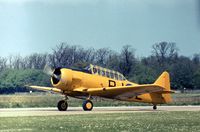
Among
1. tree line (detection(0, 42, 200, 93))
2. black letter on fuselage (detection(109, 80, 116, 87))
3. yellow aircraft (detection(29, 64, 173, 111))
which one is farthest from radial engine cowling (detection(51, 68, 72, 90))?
tree line (detection(0, 42, 200, 93))

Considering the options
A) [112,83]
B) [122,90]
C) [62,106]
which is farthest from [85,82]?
[122,90]

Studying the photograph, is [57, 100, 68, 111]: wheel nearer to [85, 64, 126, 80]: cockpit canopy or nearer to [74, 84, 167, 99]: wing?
[74, 84, 167, 99]: wing

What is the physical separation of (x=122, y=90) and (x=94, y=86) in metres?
1.58

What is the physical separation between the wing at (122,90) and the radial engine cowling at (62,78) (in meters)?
0.71

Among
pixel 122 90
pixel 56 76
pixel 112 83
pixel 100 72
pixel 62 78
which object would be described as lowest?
pixel 122 90

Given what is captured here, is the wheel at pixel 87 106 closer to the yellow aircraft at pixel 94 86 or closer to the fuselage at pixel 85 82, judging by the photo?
the yellow aircraft at pixel 94 86

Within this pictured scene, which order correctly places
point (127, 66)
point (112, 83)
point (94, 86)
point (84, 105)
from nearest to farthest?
point (84, 105)
point (94, 86)
point (112, 83)
point (127, 66)

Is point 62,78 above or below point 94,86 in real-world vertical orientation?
above

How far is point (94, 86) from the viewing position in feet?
96.7

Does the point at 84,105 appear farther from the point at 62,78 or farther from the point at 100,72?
the point at 100,72

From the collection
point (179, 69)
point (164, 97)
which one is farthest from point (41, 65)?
point (164, 97)

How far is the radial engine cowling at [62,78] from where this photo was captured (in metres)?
28.4

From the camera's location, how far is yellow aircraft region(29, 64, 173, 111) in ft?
93.4

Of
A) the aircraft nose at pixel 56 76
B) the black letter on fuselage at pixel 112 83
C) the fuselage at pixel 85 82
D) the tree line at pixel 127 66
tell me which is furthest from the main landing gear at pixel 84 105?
the tree line at pixel 127 66
